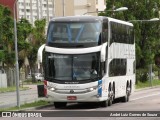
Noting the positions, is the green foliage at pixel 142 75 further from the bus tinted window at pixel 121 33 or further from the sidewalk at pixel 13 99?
the bus tinted window at pixel 121 33

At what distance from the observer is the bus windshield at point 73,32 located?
90.0ft

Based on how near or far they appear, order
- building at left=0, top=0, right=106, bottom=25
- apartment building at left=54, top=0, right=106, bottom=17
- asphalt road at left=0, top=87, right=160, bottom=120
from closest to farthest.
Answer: asphalt road at left=0, top=87, right=160, bottom=120 < apartment building at left=54, top=0, right=106, bottom=17 < building at left=0, top=0, right=106, bottom=25

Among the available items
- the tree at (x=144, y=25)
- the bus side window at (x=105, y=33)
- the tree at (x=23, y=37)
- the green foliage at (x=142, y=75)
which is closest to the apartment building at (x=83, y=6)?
the tree at (x=23, y=37)

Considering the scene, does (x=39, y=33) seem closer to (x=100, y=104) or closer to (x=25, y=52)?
(x=25, y=52)

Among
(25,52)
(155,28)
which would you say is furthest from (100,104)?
(25,52)

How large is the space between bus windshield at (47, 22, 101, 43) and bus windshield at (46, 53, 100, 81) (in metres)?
0.75

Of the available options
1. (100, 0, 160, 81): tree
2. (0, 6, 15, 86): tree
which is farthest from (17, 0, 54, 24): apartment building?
(100, 0, 160, 81): tree

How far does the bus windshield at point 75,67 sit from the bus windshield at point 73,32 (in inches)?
29.5

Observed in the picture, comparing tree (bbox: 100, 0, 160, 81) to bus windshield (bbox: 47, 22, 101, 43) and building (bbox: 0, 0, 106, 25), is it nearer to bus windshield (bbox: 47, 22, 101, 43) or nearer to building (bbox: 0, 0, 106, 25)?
bus windshield (bbox: 47, 22, 101, 43)

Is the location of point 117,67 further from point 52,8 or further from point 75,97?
point 52,8

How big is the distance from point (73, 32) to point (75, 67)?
1650 millimetres

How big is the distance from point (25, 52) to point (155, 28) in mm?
21411

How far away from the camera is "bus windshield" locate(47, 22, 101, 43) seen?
2744 cm

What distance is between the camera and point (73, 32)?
90.4 ft
